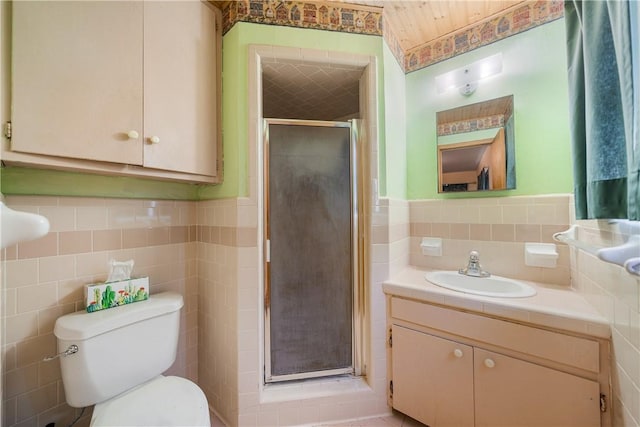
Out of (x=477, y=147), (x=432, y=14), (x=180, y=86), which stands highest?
(x=432, y=14)

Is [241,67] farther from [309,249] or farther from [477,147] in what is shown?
[477,147]

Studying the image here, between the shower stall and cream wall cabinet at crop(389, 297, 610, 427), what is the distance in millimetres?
282

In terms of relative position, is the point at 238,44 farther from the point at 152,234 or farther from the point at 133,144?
the point at 152,234

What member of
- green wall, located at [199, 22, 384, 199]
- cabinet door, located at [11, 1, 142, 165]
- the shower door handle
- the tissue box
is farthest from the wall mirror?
the tissue box

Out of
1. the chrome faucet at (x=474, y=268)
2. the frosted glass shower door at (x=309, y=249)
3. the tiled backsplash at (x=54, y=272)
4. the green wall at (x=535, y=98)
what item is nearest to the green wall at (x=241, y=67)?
the frosted glass shower door at (x=309, y=249)

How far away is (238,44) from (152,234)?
3.65 feet

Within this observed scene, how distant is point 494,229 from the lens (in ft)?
4.75

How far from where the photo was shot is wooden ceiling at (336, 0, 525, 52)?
1349 mm

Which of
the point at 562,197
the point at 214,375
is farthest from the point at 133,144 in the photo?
the point at 562,197

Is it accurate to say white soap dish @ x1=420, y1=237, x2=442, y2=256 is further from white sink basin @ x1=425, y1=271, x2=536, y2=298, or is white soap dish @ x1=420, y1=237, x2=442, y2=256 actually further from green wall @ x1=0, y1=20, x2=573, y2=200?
green wall @ x1=0, y1=20, x2=573, y2=200

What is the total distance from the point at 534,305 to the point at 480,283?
16.4 inches

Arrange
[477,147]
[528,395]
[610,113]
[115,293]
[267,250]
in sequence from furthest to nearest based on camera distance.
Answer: [477,147] → [267,250] → [115,293] → [528,395] → [610,113]

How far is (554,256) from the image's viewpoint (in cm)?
128

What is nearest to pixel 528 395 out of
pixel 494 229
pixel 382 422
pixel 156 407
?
pixel 382 422
